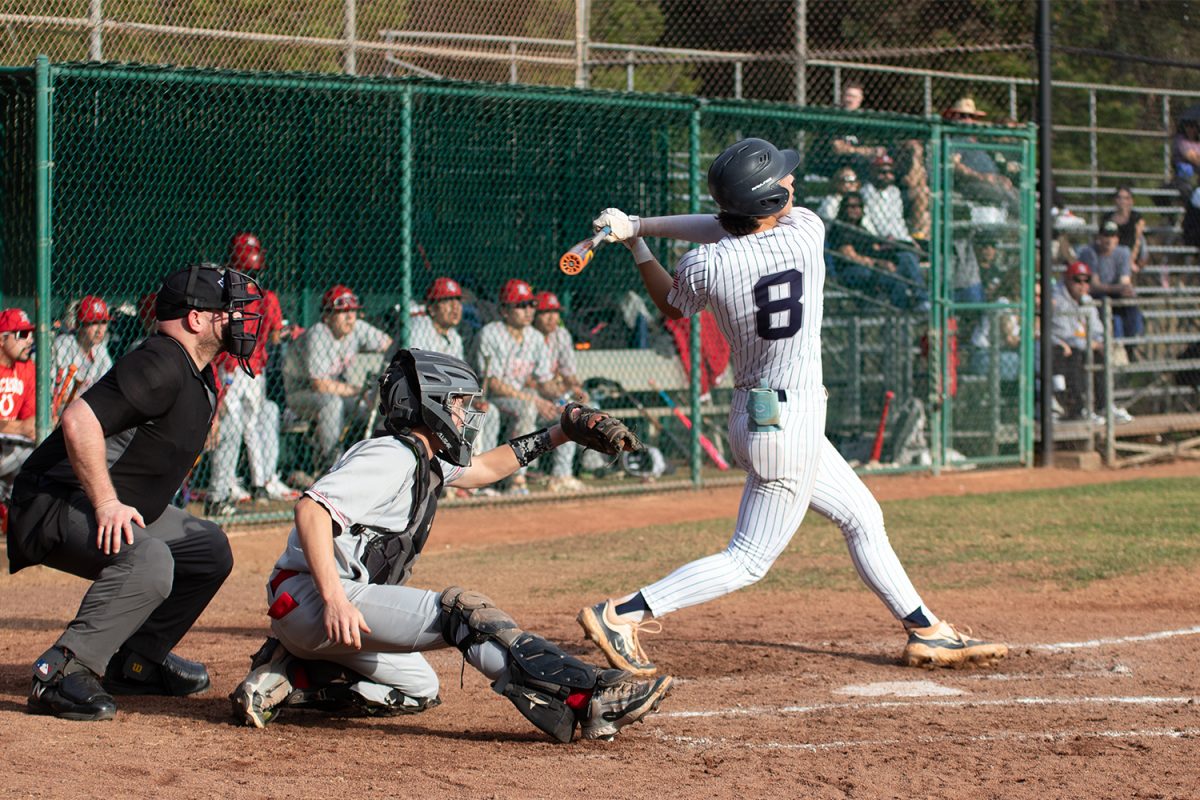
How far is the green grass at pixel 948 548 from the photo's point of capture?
7414 millimetres

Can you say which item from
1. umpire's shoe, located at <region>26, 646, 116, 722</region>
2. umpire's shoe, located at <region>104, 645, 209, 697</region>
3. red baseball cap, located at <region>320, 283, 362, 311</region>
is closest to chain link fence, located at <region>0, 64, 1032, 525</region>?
red baseball cap, located at <region>320, 283, 362, 311</region>

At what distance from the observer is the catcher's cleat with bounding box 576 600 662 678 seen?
484 centimetres

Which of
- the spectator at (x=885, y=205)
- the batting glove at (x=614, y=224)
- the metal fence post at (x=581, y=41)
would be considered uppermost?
the metal fence post at (x=581, y=41)

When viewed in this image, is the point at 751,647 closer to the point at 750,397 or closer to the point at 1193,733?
the point at 750,397

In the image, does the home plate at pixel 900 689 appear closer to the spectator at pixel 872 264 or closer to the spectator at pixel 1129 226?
the spectator at pixel 872 264

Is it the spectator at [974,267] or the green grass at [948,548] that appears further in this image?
the spectator at [974,267]

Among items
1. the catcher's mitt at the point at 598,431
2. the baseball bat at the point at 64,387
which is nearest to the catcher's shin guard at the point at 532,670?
the catcher's mitt at the point at 598,431

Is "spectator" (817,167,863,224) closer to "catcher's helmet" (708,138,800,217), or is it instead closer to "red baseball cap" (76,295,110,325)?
"red baseball cap" (76,295,110,325)

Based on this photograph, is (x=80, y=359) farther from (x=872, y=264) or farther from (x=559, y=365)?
(x=872, y=264)

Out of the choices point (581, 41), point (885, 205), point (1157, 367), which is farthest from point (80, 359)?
point (1157, 367)

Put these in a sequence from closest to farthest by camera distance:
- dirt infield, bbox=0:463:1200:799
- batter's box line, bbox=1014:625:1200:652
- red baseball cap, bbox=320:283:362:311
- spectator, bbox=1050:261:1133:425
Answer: dirt infield, bbox=0:463:1200:799, batter's box line, bbox=1014:625:1200:652, red baseball cap, bbox=320:283:362:311, spectator, bbox=1050:261:1133:425

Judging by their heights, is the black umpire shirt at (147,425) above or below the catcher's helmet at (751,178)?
below

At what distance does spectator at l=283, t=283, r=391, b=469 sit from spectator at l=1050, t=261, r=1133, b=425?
19.7 feet

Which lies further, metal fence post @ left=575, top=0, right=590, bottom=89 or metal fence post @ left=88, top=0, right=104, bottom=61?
metal fence post @ left=575, top=0, right=590, bottom=89
